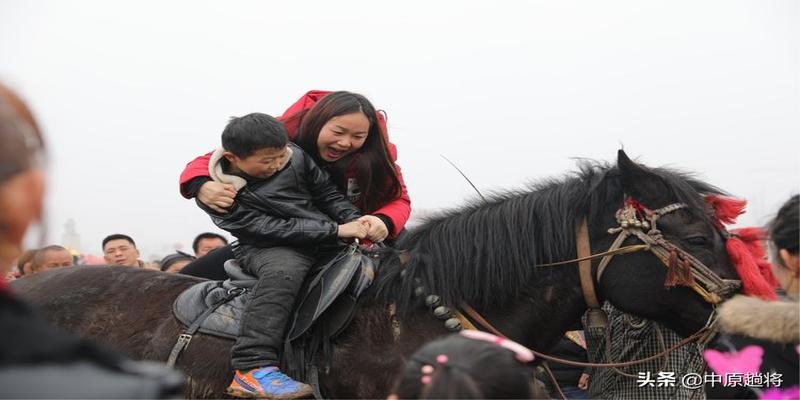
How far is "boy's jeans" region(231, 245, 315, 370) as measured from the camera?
2.95m

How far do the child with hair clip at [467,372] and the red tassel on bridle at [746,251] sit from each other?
6.48 feet

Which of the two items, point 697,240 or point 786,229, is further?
point 697,240

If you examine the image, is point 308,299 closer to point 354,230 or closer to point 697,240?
point 354,230

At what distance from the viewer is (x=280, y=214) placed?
3.26 metres

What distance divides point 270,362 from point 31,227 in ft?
6.54

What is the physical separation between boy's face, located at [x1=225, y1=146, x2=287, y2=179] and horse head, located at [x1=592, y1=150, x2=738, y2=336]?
151 centimetres

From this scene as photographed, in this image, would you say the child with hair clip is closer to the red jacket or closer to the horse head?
the horse head

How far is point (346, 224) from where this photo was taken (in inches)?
132

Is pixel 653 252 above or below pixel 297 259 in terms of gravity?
below

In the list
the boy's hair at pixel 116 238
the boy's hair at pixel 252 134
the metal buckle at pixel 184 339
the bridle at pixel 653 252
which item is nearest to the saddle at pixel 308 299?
the metal buckle at pixel 184 339

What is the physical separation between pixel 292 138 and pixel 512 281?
1382mm

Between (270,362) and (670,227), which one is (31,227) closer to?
(270,362)

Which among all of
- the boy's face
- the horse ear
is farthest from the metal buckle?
the horse ear

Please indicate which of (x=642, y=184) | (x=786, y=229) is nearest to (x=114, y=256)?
(x=642, y=184)
